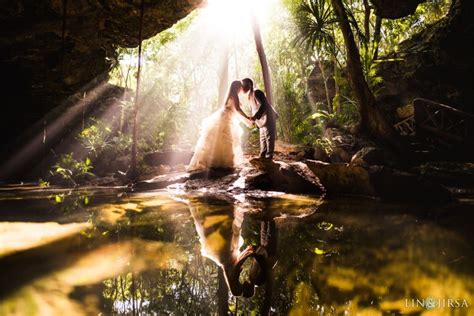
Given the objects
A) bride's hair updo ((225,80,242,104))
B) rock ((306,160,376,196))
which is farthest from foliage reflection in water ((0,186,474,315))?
bride's hair updo ((225,80,242,104))

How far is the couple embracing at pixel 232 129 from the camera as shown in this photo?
6.62 metres

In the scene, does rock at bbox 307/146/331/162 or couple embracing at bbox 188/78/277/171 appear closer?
couple embracing at bbox 188/78/277/171

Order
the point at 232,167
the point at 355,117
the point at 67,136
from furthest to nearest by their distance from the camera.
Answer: the point at 67,136 → the point at 355,117 → the point at 232,167

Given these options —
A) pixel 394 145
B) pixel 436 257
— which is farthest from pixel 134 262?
pixel 394 145

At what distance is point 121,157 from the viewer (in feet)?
48.1

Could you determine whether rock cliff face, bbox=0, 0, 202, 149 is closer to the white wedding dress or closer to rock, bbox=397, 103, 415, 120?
the white wedding dress

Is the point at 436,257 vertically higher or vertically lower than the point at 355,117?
lower

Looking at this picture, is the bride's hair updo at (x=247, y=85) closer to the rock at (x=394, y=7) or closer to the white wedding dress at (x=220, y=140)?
the white wedding dress at (x=220, y=140)

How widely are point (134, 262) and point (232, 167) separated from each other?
525 centimetres

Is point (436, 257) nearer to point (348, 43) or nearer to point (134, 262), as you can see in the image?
point (134, 262)

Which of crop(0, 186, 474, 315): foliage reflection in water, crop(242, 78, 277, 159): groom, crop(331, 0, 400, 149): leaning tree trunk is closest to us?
crop(0, 186, 474, 315): foliage reflection in water

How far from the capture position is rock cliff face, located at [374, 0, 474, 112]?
11.1m

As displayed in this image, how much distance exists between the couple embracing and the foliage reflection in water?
11.5 feet

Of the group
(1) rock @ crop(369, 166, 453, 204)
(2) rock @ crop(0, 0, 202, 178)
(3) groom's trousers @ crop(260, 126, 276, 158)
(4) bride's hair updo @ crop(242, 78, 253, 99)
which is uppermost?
(2) rock @ crop(0, 0, 202, 178)
